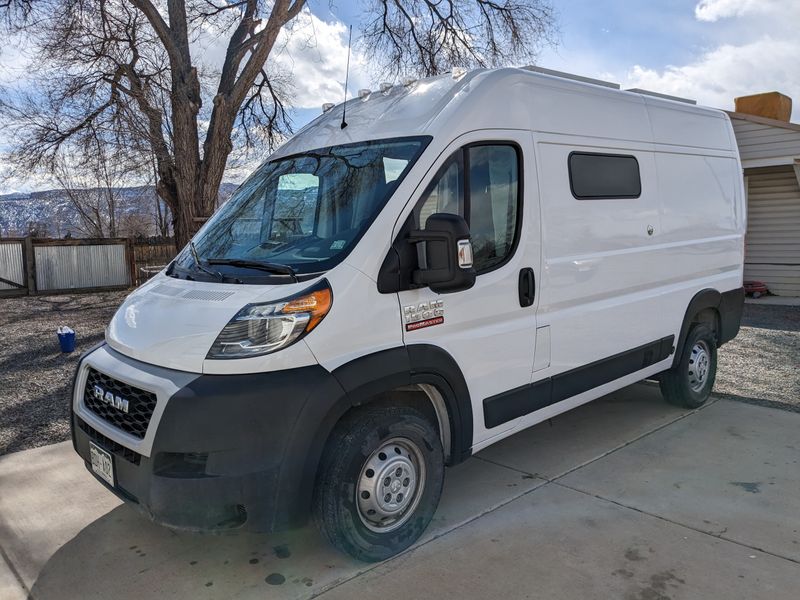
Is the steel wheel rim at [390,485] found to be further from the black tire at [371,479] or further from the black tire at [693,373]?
the black tire at [693,373]

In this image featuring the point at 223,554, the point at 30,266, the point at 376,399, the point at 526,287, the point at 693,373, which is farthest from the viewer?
the point at 30,266

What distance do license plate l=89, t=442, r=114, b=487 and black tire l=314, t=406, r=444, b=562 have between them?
3.33 ft

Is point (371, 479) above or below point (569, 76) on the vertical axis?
below

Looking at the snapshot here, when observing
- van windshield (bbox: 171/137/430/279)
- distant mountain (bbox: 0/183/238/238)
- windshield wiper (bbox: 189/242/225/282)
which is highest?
distant mountain (bbox: 0/183/238/238)

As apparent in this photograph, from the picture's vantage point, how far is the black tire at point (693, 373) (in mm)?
5488

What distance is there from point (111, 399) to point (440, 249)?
1.77 meters

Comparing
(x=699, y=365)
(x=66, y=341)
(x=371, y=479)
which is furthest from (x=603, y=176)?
(x=66, y=341)

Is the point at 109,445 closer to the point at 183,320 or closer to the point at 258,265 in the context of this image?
the point at 183,320

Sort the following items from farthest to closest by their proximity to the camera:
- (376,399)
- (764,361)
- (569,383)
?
(764,361) → (569,383) → (376,399)

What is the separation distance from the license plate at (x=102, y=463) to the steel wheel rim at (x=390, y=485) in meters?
1.20

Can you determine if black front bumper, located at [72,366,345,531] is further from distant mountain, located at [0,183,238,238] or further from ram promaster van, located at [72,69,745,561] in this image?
distant mountain, located at [0,183,238,238]

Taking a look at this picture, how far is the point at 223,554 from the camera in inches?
134

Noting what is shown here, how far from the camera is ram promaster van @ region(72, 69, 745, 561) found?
2.74m

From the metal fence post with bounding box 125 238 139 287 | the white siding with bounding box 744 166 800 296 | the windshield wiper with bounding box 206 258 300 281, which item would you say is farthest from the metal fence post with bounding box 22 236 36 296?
the white siding with bounding box 744 166 800 296
